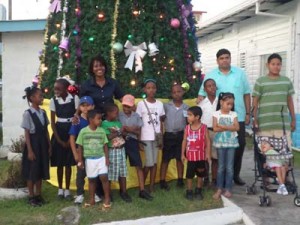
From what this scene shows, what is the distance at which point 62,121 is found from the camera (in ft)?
18.6

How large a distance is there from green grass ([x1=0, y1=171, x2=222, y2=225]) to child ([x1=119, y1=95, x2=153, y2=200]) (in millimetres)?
265

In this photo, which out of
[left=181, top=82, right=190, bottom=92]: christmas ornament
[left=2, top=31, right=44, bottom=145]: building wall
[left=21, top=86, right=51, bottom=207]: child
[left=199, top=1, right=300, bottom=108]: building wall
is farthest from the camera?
[left=199, top=1, right=300, bottom=108]: building wall

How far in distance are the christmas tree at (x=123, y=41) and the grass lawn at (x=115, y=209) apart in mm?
1500

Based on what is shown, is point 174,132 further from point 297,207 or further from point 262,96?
point 297,207

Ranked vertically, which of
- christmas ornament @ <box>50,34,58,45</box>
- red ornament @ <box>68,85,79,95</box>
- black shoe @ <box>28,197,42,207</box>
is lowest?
black shoe @ <box>28,197,42,207</box>

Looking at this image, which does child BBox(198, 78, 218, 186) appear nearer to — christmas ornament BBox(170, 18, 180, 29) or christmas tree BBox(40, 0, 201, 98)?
christmas tree BBox(40, 0, 201, 98)

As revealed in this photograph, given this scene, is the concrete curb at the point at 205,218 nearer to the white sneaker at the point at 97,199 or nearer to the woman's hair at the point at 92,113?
the white sneaker at the point at 97,199

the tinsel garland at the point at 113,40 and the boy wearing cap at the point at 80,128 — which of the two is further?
the tinsel garland at the point at 113,40

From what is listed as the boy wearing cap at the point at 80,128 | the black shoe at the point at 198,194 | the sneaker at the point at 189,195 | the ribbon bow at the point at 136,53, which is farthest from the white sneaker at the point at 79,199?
the ribbon bow at the point at 136,53

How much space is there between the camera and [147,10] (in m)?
6.46

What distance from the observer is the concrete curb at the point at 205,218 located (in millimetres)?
4930

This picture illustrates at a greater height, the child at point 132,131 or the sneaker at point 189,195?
the child at point 132,131

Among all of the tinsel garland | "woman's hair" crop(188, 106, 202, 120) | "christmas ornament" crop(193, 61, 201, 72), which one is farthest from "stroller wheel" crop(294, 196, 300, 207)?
the tinsel garland

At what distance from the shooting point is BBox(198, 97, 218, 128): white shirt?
5895mm
